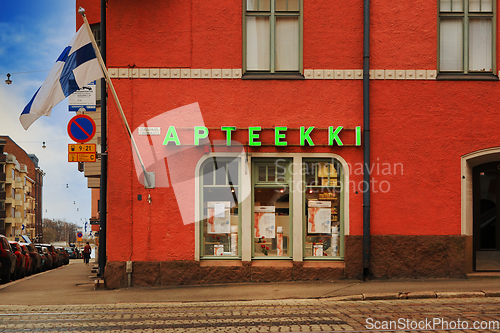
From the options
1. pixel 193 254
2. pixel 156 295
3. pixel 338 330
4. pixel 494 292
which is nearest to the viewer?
pixel 338 330

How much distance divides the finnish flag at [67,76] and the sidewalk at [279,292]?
431 cm

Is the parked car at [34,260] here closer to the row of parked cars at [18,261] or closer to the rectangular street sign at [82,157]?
the row of parked cars at [18,261]

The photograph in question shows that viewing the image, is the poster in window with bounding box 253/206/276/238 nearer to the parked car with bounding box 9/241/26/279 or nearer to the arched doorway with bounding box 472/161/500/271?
the arched doorway with bounding box 472/161/500/271

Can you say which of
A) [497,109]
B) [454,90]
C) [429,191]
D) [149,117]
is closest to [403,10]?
[454,90]

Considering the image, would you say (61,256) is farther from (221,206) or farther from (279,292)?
(279,292)

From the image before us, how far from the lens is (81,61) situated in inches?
451

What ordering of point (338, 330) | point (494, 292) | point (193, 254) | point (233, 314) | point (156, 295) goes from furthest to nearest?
point (193, 254) → point (156, 295) → point (494, 292) → point (233, 314) → point (338, 330)

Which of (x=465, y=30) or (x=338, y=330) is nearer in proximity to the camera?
(x=338, y=330)

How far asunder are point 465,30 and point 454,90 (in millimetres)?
1667

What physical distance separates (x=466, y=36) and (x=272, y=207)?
22.6 feet

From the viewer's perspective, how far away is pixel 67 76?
11594 millimetres

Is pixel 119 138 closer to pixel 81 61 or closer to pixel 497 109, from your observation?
pixel 81 61

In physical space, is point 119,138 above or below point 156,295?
above

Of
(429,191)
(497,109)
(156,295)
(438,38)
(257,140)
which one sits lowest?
(156,295)
